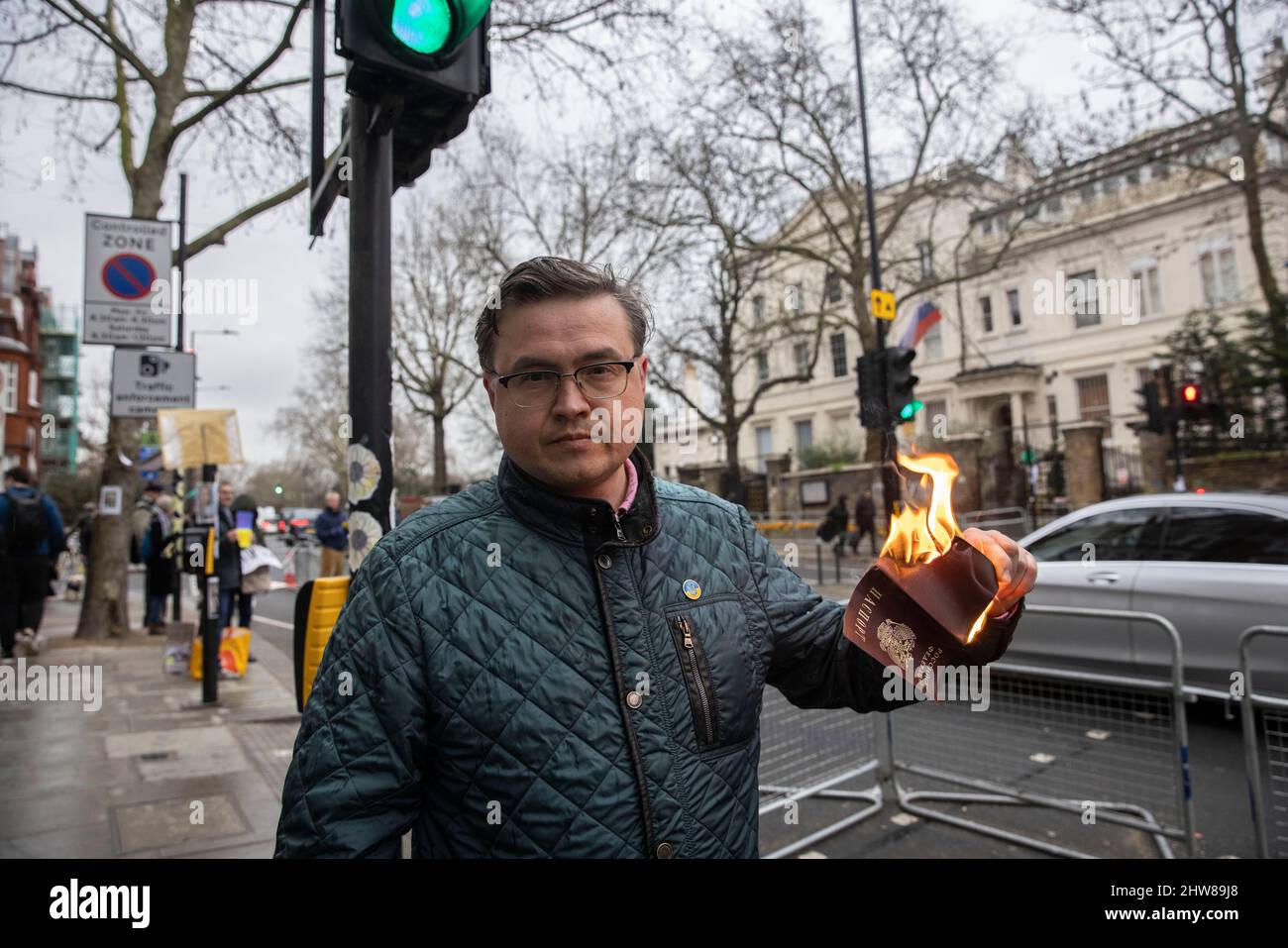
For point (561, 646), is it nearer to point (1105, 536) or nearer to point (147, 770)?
point (147, 770)

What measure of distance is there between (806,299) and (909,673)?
118 feet

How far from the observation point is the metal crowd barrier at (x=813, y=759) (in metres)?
4.34

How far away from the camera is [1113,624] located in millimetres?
5477

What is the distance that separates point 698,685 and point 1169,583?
5.70 metres

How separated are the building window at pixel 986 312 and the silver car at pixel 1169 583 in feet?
113

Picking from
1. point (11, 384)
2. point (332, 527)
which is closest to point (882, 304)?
point (332, 527)

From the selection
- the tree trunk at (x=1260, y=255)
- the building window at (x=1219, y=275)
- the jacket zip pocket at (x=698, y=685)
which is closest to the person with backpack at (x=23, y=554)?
the jacket zip pocket at (x=698, y=685)

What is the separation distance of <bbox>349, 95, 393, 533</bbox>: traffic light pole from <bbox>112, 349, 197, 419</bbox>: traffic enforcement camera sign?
6.54 meters

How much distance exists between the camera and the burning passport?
1269 mm

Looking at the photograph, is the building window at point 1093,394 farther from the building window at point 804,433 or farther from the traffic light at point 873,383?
the traffic light at point 873,383

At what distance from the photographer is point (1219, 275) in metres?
30.1

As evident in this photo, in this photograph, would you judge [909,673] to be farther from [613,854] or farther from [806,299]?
[806,299]

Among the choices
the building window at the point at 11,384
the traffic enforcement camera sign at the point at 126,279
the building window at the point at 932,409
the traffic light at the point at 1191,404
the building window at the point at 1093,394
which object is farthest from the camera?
the building window at the point at 932,409

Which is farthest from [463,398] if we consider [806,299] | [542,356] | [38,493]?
[542,356]
